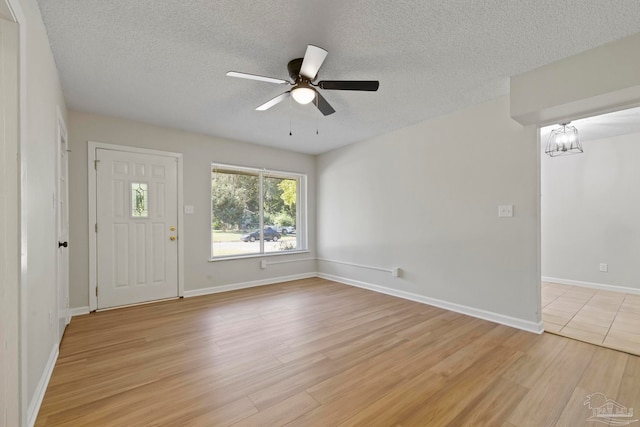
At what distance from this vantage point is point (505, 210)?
10.3ft

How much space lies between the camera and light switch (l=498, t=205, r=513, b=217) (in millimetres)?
3109

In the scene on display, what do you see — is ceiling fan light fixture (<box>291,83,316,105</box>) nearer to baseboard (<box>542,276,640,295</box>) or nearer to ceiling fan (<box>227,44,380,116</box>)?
ceiling fan (<box>227,44,380,116</box>)

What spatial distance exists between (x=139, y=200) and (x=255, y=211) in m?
1.80

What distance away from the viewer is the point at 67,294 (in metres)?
3.28

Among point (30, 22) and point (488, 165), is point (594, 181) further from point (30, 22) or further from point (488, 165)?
point (30, 22)

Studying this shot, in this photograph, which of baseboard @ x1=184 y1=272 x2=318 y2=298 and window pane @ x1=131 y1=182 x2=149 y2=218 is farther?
baseboard @ x1=184 y1=272 x2=318 y2=298

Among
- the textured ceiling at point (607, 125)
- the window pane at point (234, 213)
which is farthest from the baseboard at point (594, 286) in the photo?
the window pane at point (234, 213)

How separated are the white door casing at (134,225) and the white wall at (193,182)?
11 cm

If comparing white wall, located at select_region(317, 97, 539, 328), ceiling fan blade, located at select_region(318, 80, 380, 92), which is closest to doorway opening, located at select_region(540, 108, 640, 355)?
white wall, located at select_region(317, 97, 539, 328)

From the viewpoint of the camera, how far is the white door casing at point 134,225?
3.63 meters

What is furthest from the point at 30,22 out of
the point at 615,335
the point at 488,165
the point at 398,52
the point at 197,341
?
the point at 615,335

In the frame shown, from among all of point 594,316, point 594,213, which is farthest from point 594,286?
point 594,316

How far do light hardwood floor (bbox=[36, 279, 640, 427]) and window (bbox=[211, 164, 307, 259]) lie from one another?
1.66m

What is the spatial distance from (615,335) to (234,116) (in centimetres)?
477
